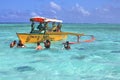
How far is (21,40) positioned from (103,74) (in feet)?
32.7

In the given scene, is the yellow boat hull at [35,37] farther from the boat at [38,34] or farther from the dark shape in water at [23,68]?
the dark shape in water at [23,68]

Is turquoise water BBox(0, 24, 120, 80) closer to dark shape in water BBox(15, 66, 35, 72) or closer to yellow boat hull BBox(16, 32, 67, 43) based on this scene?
dark shape in water BBox(15, 66, 35, 72)

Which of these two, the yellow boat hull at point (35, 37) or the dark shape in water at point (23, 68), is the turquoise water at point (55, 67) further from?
the yellow boat hull at point (35, 37)

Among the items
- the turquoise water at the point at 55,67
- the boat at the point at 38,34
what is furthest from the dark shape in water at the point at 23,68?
the boat at the point at 38,34

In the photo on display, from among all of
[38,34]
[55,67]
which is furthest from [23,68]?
[38,34]

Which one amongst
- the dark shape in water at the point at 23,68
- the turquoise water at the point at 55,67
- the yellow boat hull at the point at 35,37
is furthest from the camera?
the yellow boat hull at the point at 35,37

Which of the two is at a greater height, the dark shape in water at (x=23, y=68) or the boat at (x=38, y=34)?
the boat at (x=38, y=34)

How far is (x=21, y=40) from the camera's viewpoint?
23.9 metres

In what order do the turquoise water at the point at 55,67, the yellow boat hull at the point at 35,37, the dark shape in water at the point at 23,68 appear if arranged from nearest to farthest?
the turquoise water at the point at 55,67 < the dark shape in water at the point at 23,68 < the yellow boat hull at the point at 35,37

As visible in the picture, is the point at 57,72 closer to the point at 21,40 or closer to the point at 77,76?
the point at 77,76

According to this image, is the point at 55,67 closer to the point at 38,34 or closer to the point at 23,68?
the point at 23,68

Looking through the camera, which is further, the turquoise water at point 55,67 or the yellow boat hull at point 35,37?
the yellow boat hull at point 35,37

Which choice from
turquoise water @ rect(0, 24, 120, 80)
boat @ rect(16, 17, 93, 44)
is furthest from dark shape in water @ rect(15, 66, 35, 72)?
boat @ rect(16, 17, 93, 44)

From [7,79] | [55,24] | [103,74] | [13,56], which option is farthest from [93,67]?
[55,24]
